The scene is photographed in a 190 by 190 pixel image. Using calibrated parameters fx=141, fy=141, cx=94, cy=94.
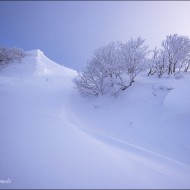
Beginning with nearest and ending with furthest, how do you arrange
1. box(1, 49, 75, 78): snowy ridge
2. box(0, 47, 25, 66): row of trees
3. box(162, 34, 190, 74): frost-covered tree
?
box(162, 34, 190, 74): frost-covered tree < box(1, 49, 75, 78): snowy ridge < box(0, 47, 25, 66): row of trees

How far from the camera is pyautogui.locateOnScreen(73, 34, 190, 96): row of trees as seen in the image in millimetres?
14234

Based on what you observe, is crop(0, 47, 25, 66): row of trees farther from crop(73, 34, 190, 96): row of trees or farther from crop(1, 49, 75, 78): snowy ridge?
crop(73, 34, 190, 96): row of trees

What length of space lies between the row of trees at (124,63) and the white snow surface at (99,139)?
4.22ft

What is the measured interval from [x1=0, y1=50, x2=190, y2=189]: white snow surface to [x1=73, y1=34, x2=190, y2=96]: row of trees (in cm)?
128

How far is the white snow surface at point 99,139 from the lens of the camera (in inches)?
171

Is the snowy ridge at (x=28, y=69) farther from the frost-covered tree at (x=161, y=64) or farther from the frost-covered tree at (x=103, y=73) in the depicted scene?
the frost-covered tree at (x=161, y=64)

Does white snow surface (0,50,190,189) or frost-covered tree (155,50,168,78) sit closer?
white snow surface (0,50,190,189)

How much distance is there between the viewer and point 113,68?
14328mm

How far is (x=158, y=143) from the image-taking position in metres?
7.76

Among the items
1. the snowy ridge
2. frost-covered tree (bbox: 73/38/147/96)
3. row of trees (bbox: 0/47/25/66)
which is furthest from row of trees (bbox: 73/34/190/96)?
row of trees (bbox: 0/47/25/66)

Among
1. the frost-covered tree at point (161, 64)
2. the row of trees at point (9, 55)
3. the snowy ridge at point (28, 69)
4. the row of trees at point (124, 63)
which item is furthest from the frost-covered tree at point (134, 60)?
the row of trees at point (9, 55)

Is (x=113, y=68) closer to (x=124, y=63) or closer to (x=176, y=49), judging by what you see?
(x=124, y=63)

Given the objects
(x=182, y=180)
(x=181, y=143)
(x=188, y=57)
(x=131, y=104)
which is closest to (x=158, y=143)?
(x=181, y=143)

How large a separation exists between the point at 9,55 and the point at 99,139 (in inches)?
1199
